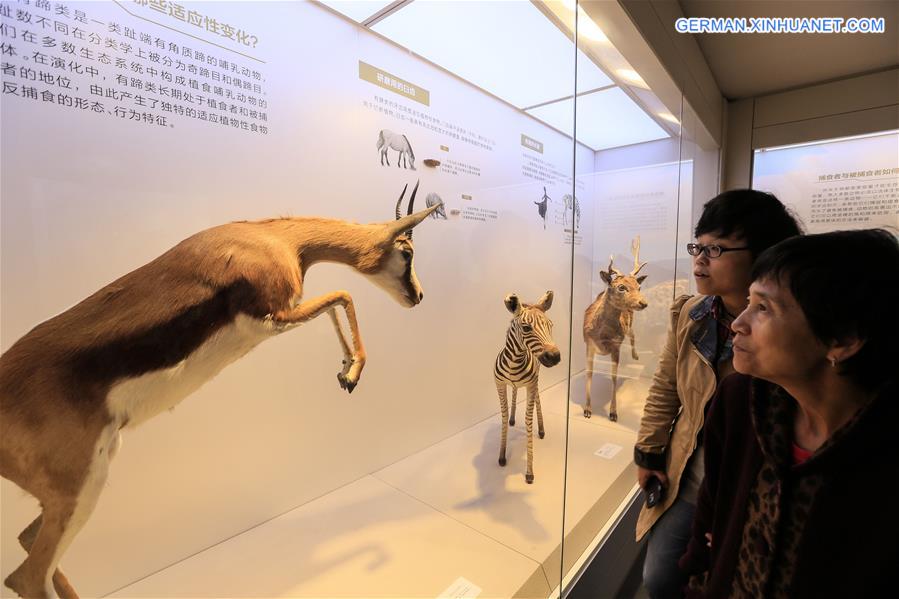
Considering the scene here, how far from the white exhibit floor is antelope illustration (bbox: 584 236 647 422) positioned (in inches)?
24.7

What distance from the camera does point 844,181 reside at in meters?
3.03

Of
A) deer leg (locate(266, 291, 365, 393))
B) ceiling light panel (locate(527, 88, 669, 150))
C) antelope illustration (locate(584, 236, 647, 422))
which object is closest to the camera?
deer leg (locate(266, 291, 365, 393))

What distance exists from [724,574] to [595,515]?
1023 millimetres

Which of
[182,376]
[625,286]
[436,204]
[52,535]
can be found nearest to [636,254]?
[625,286]

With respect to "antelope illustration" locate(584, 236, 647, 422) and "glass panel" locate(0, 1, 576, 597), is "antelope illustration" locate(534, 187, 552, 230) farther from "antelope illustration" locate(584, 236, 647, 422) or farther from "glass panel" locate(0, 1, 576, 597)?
"antelope illustration" locate(584, 236, 647, 422)

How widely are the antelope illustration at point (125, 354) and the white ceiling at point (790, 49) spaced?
9.45 feet

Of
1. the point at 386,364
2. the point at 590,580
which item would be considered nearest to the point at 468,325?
the point at 386,364

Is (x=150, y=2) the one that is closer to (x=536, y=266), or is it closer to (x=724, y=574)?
(x=536, y=266)

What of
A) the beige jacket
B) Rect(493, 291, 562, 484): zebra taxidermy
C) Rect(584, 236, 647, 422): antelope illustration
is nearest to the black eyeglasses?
the beige jacket

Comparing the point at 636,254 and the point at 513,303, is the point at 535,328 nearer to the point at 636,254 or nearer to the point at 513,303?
the point at 513,303

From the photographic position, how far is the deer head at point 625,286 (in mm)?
2453

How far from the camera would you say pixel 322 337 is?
1.39m

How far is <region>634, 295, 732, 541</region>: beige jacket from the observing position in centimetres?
128

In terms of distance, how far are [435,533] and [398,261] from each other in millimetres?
1026
